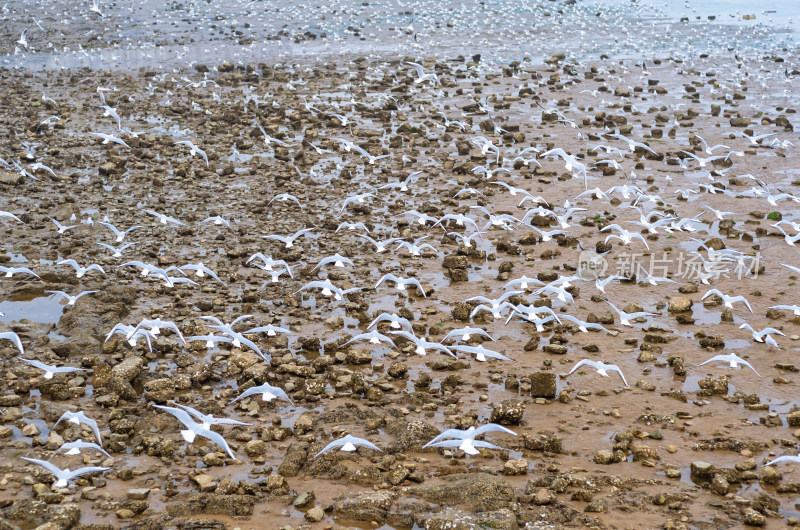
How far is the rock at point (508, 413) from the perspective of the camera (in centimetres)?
892

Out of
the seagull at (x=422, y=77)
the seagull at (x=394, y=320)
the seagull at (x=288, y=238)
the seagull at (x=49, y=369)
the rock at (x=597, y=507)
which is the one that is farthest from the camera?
the seagull at (x=422, y=77)

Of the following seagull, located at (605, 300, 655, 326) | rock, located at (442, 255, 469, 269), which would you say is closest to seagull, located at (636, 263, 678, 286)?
seagull, located at (605, 300, 655, 326)

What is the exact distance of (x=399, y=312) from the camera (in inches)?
459

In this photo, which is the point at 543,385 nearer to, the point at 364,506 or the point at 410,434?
the point at 410,434

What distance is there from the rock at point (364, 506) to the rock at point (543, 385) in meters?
2.88

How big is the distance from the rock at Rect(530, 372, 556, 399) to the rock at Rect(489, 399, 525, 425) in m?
0.66

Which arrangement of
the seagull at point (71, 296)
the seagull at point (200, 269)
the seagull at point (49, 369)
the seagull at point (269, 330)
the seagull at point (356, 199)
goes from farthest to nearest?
the seagull at point (356, 199), the seagull at point (200, 269), the seagull at point (71, 296), the seagull at point (269, 330), the seagull at point (49, 369)

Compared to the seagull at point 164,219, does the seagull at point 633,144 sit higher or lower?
higher

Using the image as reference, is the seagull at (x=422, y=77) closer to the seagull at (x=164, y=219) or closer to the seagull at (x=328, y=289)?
the seagull at (x=164, y=219)

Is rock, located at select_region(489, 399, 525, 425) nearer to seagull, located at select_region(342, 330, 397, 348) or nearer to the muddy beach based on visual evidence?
the muddy beach

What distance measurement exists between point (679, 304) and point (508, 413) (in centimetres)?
458

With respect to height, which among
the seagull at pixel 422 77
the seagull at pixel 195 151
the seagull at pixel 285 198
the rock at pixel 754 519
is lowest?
the rock at pixel 754 519

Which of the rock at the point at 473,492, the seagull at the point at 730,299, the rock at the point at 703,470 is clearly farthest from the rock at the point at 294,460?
the seagull at the point at 730,299

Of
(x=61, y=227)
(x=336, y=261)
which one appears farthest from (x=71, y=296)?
(x=336, y=261)
